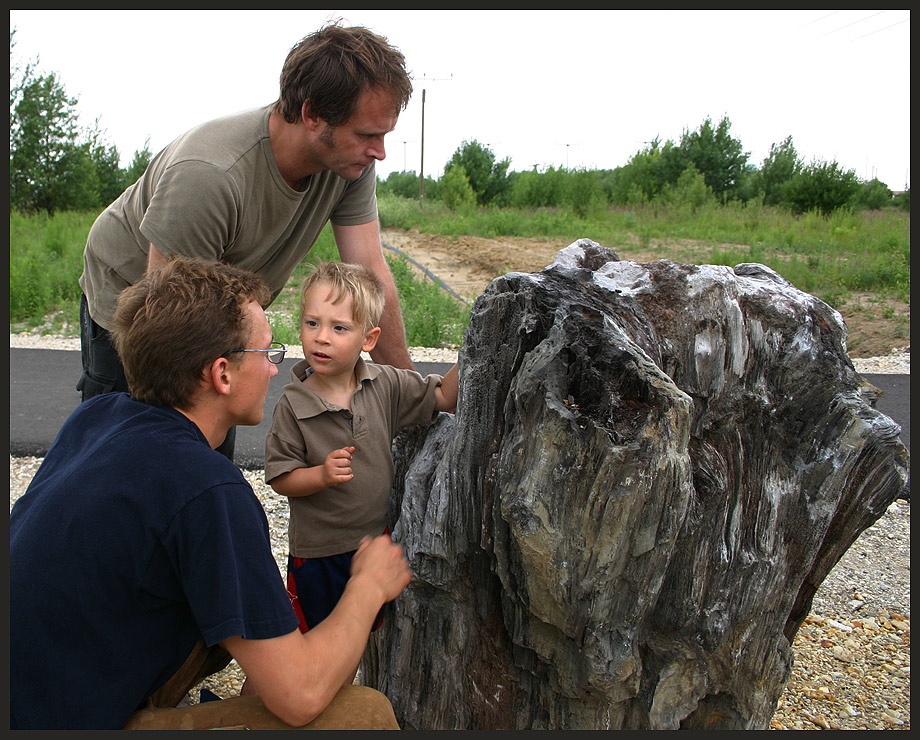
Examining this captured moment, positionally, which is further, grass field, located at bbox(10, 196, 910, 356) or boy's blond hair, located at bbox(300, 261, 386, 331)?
grass field, located at bbox(10, 196, 910, 356)

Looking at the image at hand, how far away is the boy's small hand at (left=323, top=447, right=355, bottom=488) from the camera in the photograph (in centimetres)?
220

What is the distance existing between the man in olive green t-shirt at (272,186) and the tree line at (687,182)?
2307cm

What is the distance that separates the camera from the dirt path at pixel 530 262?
10.4m

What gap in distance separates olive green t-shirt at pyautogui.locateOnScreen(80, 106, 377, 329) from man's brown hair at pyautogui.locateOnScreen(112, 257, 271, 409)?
2.24ft

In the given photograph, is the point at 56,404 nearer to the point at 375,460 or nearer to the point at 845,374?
the point at 375,460

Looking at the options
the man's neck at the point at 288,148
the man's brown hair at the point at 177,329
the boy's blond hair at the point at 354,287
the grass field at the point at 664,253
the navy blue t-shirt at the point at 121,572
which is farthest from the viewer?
the grass field at the point at 664,253

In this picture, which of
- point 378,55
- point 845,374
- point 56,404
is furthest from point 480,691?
point 56,404

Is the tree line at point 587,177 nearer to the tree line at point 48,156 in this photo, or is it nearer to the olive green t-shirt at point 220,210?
the tree line at point 48,156

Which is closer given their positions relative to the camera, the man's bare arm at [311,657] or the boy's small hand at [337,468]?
the man's bare arm at [311,657]

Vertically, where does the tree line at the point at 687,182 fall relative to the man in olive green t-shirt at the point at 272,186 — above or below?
above

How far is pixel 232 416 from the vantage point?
6.28 feet

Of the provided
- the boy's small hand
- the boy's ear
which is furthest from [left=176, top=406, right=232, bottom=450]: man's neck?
the boy's ear

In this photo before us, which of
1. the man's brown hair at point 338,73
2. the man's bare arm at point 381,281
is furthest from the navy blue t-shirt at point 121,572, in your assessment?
the man's brown hair at point 338,73

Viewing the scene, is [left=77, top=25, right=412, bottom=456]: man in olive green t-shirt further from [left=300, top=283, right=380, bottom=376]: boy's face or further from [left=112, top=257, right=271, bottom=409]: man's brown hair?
[left=112, top=257, right=271, bottom=409]: man's brown hair
